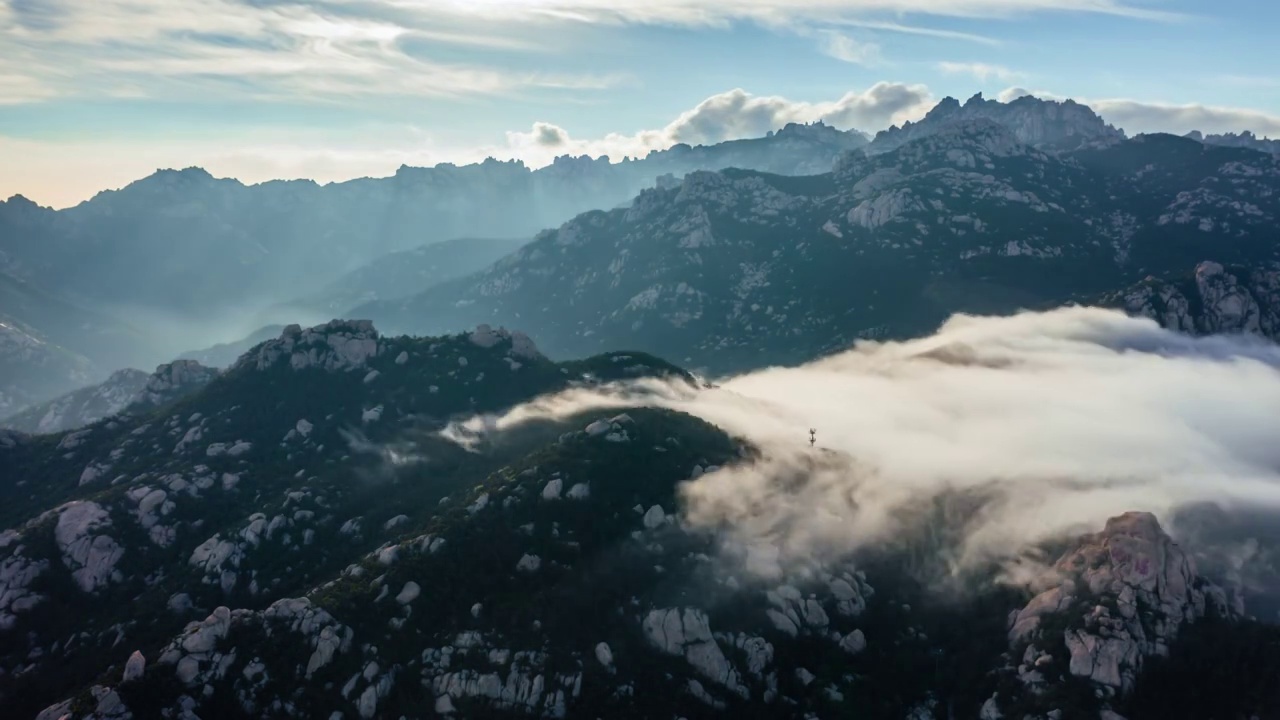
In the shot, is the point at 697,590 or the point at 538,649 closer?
the point at 538,649

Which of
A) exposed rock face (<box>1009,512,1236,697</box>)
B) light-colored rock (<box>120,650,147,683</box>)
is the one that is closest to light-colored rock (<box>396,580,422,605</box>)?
light-colored rock (<box>120,650,147,683</box>)

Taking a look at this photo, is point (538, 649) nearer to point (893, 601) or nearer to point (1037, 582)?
point (893, 601)

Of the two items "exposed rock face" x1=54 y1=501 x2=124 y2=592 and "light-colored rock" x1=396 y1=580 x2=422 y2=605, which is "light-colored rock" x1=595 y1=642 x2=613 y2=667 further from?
"exposed rock face" x1=54 y1=501 x2=124 y2=592

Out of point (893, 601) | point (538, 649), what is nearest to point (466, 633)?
point (538, 649)

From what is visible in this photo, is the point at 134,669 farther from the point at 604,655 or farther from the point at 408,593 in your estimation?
the point at 604,655

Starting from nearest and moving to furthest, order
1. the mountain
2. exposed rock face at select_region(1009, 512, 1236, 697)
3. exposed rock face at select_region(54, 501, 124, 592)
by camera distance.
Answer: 1. the mountain
2. exposed rock face at select_region(1009, 512, 1236, 697)
3. exposed rock face at select_region(54, 501, 124, 592)

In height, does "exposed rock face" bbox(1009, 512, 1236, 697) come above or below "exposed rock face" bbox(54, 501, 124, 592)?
above

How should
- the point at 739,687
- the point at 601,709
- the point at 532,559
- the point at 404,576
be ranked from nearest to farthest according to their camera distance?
1. the point at 601,709
2. the point at 739,687
3. the point at 404,576
4. the point at 532,559

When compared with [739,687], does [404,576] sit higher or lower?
higher

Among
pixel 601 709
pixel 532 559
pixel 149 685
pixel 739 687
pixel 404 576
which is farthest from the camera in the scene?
pixel 532 559
